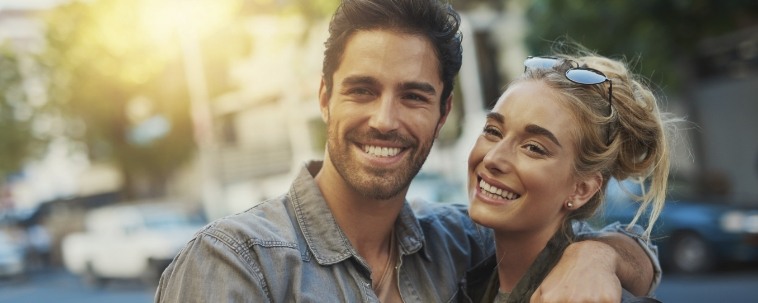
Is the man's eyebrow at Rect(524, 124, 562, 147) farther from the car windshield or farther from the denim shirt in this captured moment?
the car windshield

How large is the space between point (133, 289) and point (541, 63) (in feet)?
54.8

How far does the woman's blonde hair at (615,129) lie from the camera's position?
2.64 m

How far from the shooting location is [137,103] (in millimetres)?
29078

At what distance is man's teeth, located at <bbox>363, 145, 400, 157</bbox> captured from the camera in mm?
2748

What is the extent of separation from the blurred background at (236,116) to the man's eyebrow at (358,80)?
0.94m

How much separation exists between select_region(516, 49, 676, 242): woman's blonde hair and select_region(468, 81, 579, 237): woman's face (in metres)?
0.04

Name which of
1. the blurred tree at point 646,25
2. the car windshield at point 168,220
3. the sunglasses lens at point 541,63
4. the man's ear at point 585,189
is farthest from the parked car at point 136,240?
the man's ear at point 585,189

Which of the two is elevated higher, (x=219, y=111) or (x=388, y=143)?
(x=388, y=143)

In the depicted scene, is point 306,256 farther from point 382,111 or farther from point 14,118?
point 14,118

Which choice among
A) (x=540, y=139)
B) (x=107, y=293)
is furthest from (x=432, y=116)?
(x=107, y=293)

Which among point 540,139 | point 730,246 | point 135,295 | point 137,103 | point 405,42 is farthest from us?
point 137,103

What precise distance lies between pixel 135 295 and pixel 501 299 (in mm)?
15016

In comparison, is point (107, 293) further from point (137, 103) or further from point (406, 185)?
point (406, 185)

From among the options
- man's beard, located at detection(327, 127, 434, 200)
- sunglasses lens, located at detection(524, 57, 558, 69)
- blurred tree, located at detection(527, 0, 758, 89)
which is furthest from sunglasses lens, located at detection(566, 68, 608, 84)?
blurred tree, located at detection(527, 0, 758, 89)
